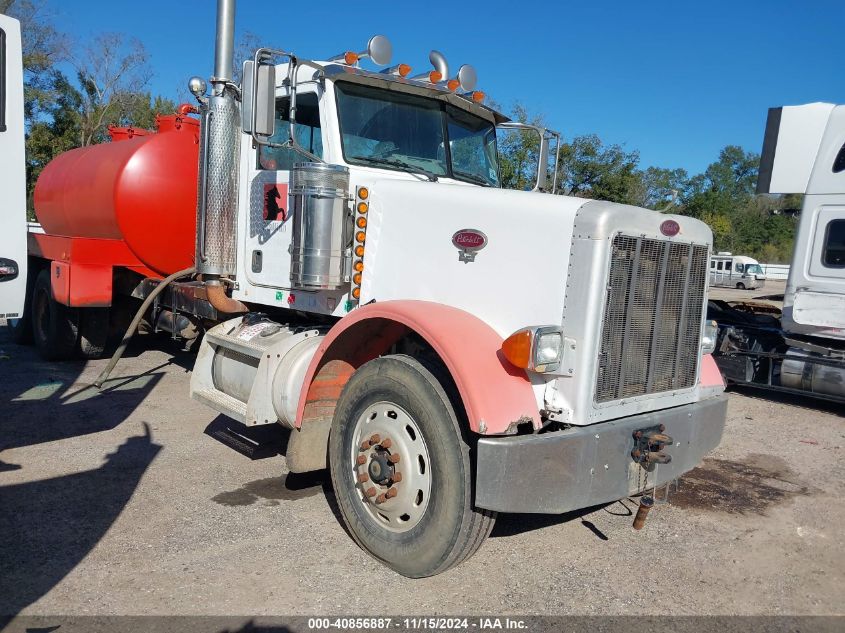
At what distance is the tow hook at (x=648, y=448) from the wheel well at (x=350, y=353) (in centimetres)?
124

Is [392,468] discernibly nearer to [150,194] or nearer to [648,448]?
[648,448]

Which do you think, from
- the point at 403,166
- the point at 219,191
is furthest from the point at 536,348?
the point at 219,191

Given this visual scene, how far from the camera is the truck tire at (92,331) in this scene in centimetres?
836

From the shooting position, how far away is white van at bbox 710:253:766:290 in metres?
39.2

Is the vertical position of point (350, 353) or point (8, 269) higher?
point (8, 269)

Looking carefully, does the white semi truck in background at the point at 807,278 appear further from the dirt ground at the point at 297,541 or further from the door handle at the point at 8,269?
the door handle at the point at 8,269

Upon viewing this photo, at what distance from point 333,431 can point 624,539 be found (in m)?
1.94

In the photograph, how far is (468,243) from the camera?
12.4 ft

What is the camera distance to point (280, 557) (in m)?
3.85

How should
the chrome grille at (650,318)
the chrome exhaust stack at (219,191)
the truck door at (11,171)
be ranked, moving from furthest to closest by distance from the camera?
the chrome exhaust stack at (219,191) → the truck door at (11,171) → the chrome grille at (650,318)

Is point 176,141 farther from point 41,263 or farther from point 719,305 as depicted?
point 719,305

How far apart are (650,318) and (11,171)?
12.3 ft

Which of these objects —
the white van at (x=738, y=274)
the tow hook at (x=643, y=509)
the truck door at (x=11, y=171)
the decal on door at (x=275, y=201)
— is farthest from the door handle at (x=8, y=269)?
the white van at (x=738, y=274)

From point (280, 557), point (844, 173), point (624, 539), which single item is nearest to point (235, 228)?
point (280, 557)
